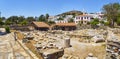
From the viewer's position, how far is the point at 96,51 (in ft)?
44.4

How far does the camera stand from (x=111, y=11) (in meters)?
54.2

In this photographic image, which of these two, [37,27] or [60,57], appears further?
[37,27]

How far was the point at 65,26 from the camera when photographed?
58.9 meters

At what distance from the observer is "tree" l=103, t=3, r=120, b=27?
54.1 meters

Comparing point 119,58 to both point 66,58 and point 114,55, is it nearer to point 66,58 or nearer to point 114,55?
point 114,55

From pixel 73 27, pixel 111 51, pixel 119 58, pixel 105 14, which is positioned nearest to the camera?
pixel 119 58

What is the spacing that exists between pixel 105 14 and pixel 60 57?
1765 inches

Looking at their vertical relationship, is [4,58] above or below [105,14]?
below

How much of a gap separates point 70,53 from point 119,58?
572 cm

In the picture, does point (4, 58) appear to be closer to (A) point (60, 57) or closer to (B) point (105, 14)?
(A) point (60, 57)

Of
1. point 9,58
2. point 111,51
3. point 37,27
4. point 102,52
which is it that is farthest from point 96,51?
point 37,27

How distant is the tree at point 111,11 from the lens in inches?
2128

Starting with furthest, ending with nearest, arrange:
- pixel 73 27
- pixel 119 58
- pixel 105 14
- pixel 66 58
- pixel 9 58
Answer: pixel 73 27 → pixel 105 14 → pixel 9 58 → pixel 66 58 → pixel 119 58

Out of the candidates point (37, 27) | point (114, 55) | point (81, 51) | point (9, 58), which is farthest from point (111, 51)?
point (37, 27)
